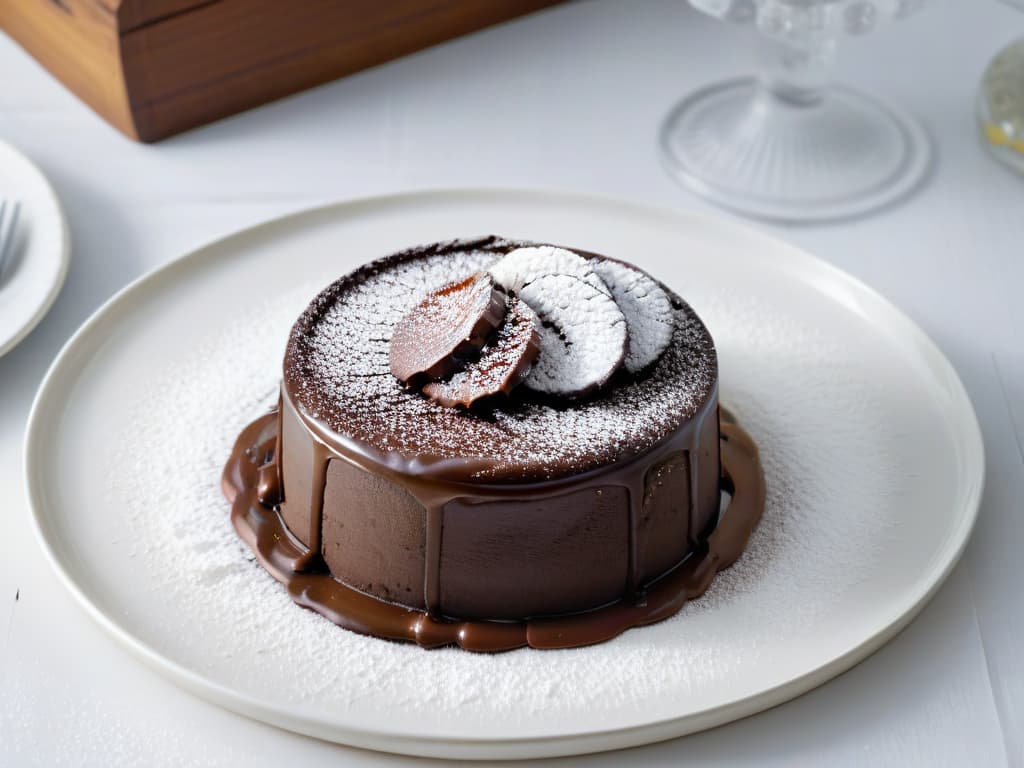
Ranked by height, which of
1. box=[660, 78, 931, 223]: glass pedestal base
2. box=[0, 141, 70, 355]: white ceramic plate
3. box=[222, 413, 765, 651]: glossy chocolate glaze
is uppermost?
box=[0, 141, 70, 355]: white ceramic plate

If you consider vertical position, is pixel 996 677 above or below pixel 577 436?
below

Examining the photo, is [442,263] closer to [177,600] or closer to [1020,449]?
[177,600]

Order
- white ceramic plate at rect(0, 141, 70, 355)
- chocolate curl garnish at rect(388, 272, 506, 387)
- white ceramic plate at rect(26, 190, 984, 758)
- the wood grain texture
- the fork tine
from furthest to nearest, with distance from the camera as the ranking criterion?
1. the wood grain texture
2. the fork tine
3. white ceramic plate at rect(0, 141, 70, 355)
4. chocolate curl garnish at rect(388, 272, 506, 387)
5. white ceramic plate at rect(26, 190, 984, 758)

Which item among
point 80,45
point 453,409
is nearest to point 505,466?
point 453,409

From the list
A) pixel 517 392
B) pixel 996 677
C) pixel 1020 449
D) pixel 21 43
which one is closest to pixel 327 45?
pixel 21 43

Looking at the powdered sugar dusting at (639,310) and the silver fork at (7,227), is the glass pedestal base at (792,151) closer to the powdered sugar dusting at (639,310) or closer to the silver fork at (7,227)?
the powdered sugar dusting at (639,310)

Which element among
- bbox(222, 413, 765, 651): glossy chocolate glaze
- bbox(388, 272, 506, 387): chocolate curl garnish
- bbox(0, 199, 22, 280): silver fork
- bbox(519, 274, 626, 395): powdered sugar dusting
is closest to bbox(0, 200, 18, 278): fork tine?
bbox(0, 199, 22, 280): silver fork

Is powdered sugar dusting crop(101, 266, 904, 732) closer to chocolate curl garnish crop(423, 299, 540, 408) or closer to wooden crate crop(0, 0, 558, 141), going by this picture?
chocolate curl garnish crop(423, 299, 540, 408)

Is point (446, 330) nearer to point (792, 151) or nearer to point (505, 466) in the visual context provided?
point (505, 466)
